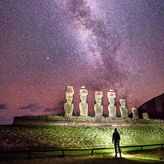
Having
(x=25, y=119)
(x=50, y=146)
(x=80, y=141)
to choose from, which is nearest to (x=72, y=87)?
(x=25, y=119)

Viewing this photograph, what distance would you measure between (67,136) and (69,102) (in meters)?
11.0

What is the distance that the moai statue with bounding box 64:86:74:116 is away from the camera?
118ft

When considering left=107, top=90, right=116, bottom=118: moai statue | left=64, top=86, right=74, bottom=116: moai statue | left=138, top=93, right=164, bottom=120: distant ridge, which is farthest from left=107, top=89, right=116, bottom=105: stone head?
left=138, top=93, right=164, bottom=120: distant ridge

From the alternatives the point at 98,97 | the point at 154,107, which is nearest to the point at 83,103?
the point at 98,97

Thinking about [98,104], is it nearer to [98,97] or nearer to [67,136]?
[98,97]

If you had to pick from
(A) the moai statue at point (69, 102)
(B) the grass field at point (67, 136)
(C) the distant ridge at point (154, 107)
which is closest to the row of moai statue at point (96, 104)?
(A) the moai statue at point (69, 102)

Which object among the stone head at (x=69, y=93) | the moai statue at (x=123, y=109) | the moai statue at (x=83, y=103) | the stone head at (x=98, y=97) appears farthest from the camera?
the moai statue at (x=123, y=109)

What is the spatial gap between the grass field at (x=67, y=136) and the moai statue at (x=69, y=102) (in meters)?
5.76

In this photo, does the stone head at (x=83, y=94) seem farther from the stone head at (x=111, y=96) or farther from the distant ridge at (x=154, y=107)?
the distant ridge at (x=154, y=107)

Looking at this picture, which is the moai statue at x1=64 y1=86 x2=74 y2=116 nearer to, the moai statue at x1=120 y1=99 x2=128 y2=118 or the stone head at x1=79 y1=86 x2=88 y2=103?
the stone head at x1=79 y1=86 x2=88 y2=103

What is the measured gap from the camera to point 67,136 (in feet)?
84.8

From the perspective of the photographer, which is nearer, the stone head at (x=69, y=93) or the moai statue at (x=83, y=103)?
the stone head at (x=69, y=93)

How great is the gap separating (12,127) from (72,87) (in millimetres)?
14352

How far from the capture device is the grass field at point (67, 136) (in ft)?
73.2
